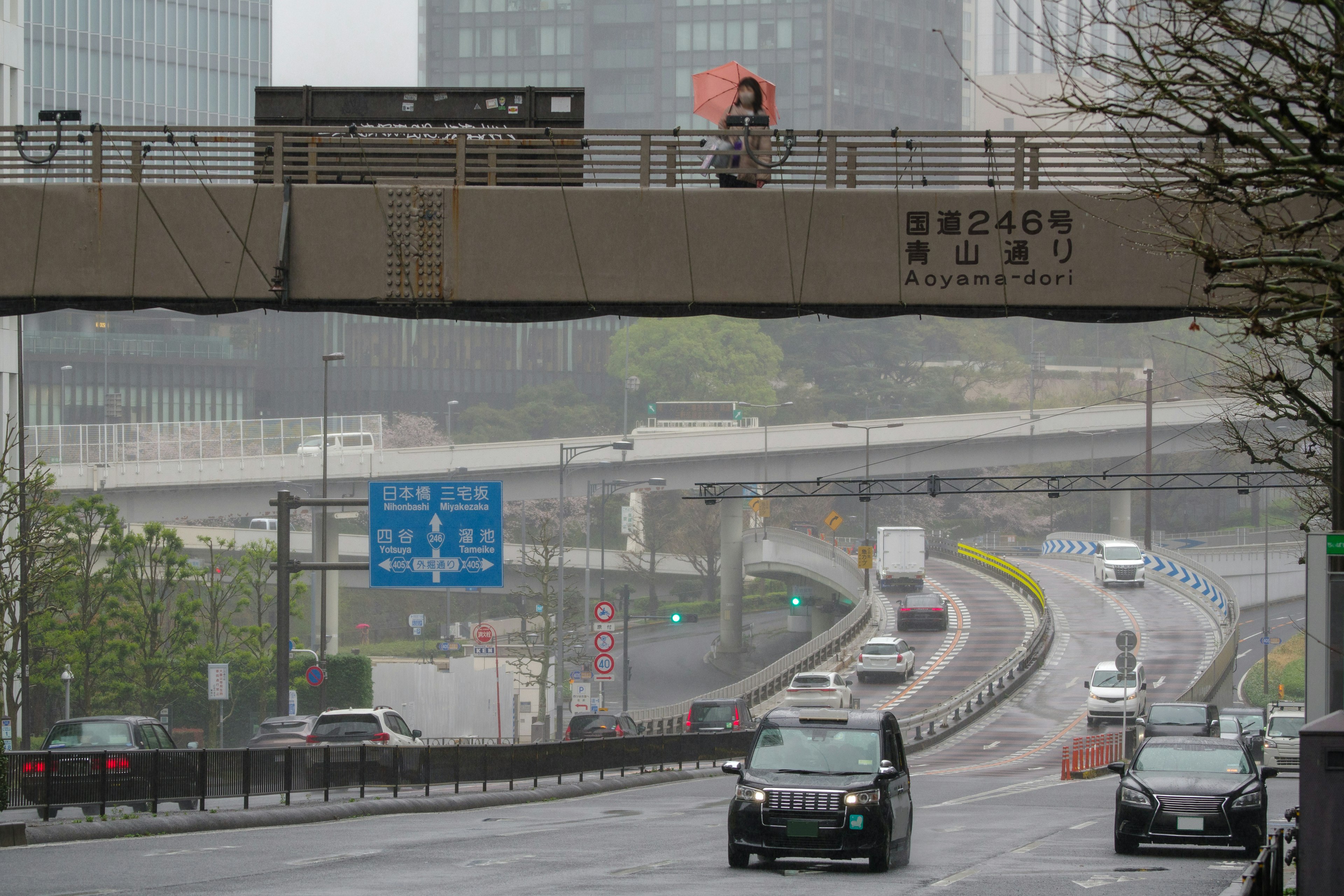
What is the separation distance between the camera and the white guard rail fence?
63.8 meters

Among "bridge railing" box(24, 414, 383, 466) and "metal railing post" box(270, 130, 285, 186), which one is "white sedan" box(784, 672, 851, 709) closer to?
"bridge railing" box(24, 414, 383, 466)

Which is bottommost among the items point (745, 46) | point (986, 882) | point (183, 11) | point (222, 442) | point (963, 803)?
point (963, 803)

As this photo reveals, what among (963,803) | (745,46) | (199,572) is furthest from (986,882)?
(745,46)

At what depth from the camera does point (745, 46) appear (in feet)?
564

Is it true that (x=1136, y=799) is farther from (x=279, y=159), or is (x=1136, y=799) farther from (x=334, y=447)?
(x=334, y=447)

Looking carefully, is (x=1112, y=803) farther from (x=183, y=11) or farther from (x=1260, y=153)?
(x=183, y=11)

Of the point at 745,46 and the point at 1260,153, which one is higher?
the point at 745,46

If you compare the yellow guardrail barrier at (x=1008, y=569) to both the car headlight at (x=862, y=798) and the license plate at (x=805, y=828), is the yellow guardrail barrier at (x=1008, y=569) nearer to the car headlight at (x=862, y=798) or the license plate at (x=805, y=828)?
the car headlight at (x=862, y=798)

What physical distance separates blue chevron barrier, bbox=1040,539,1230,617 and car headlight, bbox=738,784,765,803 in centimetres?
6415

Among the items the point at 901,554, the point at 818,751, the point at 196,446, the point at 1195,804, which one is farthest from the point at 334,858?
the point at 901,554

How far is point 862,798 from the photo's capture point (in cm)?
1659

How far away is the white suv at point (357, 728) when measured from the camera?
31656mm

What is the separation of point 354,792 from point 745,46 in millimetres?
151638

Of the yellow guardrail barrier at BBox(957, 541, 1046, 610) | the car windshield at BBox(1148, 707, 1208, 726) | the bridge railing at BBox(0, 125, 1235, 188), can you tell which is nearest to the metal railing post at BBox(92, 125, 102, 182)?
the bridge railing at BBox(0, 125, 1235, 188)
